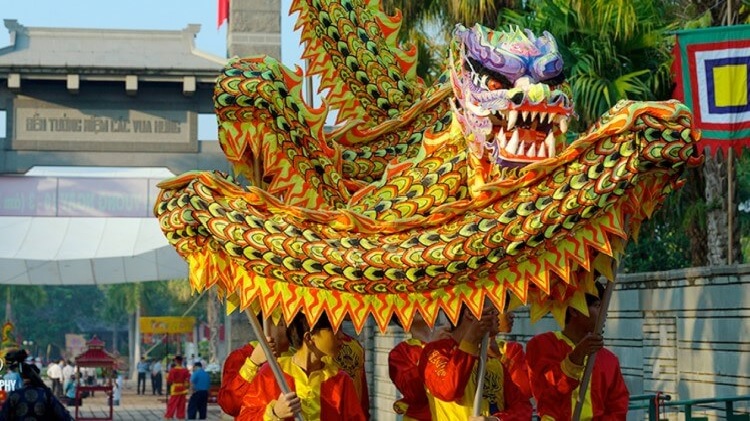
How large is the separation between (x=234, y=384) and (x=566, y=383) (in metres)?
2.01

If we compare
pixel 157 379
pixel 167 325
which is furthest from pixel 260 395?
pixel 167 325

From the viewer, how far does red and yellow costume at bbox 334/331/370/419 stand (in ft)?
26.1

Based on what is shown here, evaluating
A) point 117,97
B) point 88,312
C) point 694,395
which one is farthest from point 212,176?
point 88,312

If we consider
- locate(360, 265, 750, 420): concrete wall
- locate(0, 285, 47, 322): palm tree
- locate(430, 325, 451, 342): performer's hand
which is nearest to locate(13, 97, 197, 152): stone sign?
locate(360, 265, 750, 420): concrete wall

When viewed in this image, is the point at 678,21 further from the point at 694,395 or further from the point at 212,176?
the point at 212,176

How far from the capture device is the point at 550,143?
6680 mm

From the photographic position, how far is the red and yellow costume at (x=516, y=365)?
830 cm

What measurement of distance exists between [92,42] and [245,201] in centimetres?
2126

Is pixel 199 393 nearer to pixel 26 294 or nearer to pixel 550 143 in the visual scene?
pixel 550 143

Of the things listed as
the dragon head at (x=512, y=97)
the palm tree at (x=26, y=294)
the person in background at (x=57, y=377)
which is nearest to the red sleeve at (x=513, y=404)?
the dragon head at (x=512, y=97)

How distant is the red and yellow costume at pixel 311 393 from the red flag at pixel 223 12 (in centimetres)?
1399

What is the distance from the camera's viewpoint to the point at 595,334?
7305 mm

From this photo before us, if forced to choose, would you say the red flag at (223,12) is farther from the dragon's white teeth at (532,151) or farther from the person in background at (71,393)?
the person in background at (71,393)

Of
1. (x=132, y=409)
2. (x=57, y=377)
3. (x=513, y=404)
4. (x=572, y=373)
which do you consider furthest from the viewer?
(x=57, y=377)
